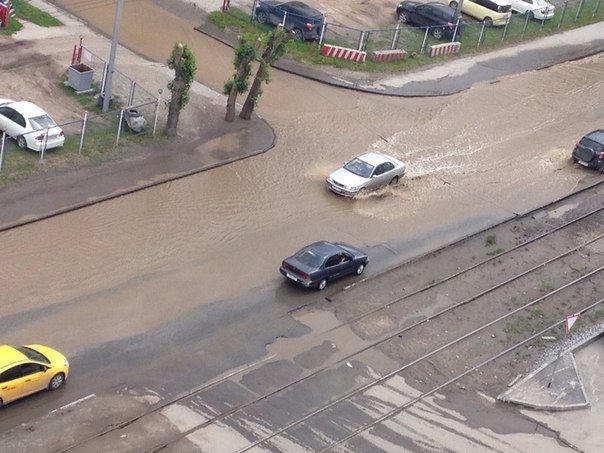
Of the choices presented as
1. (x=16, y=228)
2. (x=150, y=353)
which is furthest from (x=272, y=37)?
(x=150, y=353)

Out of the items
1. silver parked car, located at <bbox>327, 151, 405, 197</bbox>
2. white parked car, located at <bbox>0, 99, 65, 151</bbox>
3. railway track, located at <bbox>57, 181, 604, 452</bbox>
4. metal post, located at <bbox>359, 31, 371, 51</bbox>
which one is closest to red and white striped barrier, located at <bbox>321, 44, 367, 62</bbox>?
metal post, located at <bbox>359, 31, 371, 51</bbox>

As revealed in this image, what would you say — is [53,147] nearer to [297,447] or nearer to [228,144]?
[228,144]

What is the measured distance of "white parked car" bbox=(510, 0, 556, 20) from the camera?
2331 inches

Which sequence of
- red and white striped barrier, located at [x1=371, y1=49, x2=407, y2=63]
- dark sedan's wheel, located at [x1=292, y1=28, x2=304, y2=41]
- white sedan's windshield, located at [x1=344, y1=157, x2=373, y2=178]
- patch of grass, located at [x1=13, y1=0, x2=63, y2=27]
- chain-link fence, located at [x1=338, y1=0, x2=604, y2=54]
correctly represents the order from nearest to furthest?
white sedan's windshield, located at [x1=344, y1=157, x2=373, y2=178]
patch of grass, located at [x1=13, y1=0, x2=63, y2=27]
red and white striped barrier, located at [x1=371, y1=49, x2=407, y2=63]
dark sedan's wheel, located at [x1=292, y1=28, x2=304, y2=41]
chain-link fence, located at [x1=338, y1=0, x2=604, y2=54]

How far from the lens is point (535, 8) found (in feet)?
194

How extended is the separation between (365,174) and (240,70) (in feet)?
22.6

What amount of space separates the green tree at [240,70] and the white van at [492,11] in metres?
21.0

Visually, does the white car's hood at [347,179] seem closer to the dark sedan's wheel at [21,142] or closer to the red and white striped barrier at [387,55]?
the dark sedan's wheel at [21,142]

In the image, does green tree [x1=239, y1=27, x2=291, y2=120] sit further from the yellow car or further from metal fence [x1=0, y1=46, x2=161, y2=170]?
the yellow car

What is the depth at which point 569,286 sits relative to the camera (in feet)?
112

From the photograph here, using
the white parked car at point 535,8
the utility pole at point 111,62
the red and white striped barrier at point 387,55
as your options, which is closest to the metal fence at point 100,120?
the utility pole at point 111,62

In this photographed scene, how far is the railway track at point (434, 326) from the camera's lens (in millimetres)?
25094

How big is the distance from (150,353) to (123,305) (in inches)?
95.6

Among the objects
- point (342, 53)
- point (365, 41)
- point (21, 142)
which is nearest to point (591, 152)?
point (342, 53)
